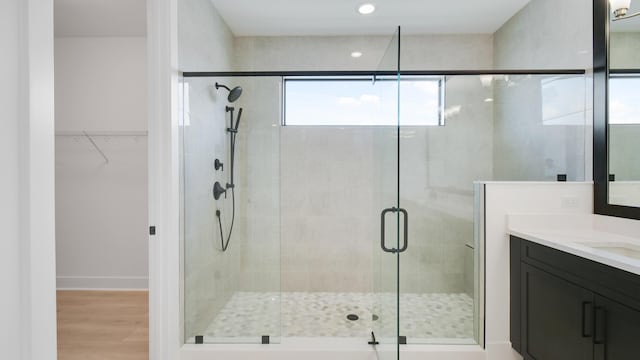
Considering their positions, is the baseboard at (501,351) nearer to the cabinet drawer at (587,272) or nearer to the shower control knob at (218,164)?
the cabinet drawer at (587,272)

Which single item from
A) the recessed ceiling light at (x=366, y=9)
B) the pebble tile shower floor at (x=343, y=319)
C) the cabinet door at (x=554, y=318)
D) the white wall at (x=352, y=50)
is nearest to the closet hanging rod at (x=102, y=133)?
the white wall at (x=352, y=50)

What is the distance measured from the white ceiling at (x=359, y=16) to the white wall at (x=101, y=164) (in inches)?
49.4

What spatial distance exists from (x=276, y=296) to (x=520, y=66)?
2.95m

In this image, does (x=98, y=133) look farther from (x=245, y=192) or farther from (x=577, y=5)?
(x=577, y=5)

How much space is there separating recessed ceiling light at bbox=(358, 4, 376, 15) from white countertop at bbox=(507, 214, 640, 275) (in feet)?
6.89

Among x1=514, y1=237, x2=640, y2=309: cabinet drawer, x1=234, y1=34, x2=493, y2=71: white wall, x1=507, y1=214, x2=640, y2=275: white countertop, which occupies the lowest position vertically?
x1=514, y1=237, x2=640, y2=309: cabinet drawer

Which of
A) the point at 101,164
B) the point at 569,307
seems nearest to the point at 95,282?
the point at 101,164

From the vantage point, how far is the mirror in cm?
177

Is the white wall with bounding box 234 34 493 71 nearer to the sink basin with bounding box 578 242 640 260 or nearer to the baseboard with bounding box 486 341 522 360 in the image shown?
the sink basin with bounding box 578 242 640 260

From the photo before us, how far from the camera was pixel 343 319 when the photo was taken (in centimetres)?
249

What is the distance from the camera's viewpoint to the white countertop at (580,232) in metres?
1.50

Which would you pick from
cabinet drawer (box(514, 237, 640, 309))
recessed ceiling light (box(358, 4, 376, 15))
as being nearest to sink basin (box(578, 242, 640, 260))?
cabinet drawer (box(514, 237, 640, 309))

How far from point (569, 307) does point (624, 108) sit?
1246 millimetres

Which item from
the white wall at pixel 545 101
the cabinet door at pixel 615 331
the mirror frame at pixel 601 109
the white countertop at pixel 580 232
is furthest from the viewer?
the white wall at pixel 545 101
